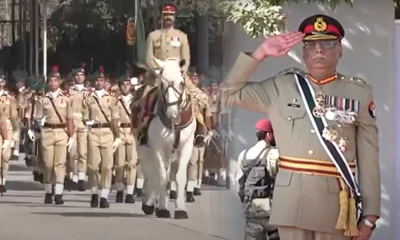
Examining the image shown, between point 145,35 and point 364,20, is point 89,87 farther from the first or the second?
point 364,20

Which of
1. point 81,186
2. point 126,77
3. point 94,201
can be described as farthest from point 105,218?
point 126,77

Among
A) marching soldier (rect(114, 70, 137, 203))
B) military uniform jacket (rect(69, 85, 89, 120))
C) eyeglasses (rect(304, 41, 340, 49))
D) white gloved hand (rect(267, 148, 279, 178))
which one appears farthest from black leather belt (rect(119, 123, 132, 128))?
eyeglasses (rect(304, 41, 340, 49))

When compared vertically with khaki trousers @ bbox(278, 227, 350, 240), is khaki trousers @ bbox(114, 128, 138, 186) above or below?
above

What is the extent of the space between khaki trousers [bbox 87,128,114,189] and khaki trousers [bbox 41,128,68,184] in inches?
5.3

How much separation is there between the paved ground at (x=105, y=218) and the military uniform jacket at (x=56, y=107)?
0.99ft

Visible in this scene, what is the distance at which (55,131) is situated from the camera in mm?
5426

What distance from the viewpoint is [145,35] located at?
17.5 ft

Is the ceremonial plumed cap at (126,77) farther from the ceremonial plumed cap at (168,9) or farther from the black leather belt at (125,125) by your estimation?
the ceremonial plumed cap at (168,9)

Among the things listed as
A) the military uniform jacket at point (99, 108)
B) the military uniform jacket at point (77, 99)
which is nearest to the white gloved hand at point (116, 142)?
the military uniform jacket at point (99, 108)

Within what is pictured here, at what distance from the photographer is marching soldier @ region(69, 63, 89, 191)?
5.38 metres

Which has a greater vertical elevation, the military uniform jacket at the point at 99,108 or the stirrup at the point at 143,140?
the military uniform jacket at the point at 99,108

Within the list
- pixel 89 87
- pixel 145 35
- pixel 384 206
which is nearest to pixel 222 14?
pixel 145 35

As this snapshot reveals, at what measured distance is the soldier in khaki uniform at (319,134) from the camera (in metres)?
5.06

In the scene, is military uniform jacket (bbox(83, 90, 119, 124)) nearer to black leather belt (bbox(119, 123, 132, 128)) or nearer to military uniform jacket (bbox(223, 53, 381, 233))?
black leather belt (bbox(119, 123, 132, 128))
